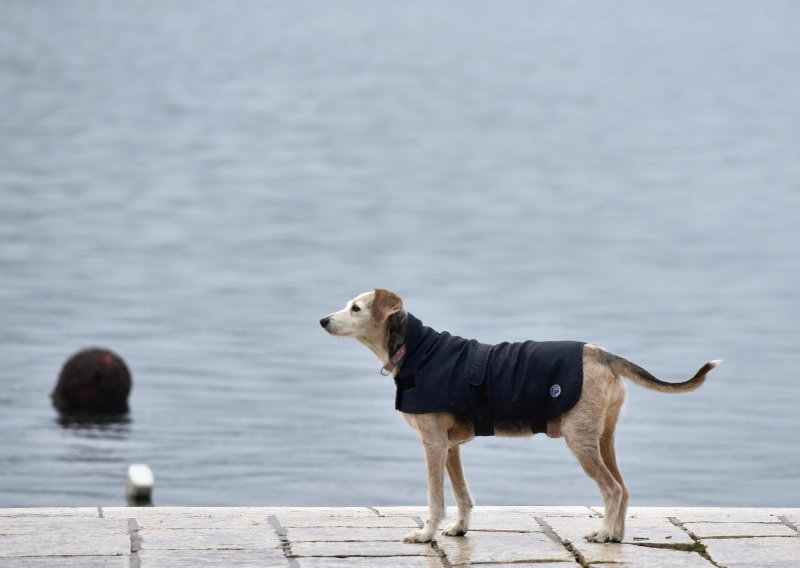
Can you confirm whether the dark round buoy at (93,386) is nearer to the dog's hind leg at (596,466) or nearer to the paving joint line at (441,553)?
the paving joint line at (441,553)

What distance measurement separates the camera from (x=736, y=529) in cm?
832

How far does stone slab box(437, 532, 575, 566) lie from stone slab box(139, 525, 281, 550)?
2.97 ft

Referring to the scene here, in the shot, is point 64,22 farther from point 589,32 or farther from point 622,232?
point 622,232

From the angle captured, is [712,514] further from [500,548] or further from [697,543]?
[500,548]

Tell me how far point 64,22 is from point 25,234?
116 metres

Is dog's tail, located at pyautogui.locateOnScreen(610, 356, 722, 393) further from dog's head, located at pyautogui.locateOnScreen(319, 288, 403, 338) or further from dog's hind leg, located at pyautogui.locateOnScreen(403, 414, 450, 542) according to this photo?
dog's head, located at pyautogui.locateOnScreen(319, 288, 403, 338)

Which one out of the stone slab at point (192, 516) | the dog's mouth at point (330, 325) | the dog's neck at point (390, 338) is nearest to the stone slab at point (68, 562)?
the stone slab at point (192, 516)

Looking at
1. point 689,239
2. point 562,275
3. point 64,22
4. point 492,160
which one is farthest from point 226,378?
point 64,22

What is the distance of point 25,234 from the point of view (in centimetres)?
3228

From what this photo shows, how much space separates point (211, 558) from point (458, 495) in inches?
56.2

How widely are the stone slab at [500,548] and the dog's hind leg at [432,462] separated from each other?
101mm

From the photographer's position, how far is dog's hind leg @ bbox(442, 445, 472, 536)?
8.20 meters

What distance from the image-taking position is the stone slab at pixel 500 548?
25.0 feet

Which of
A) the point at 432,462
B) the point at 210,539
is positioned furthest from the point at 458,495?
A: the point at 210,539
